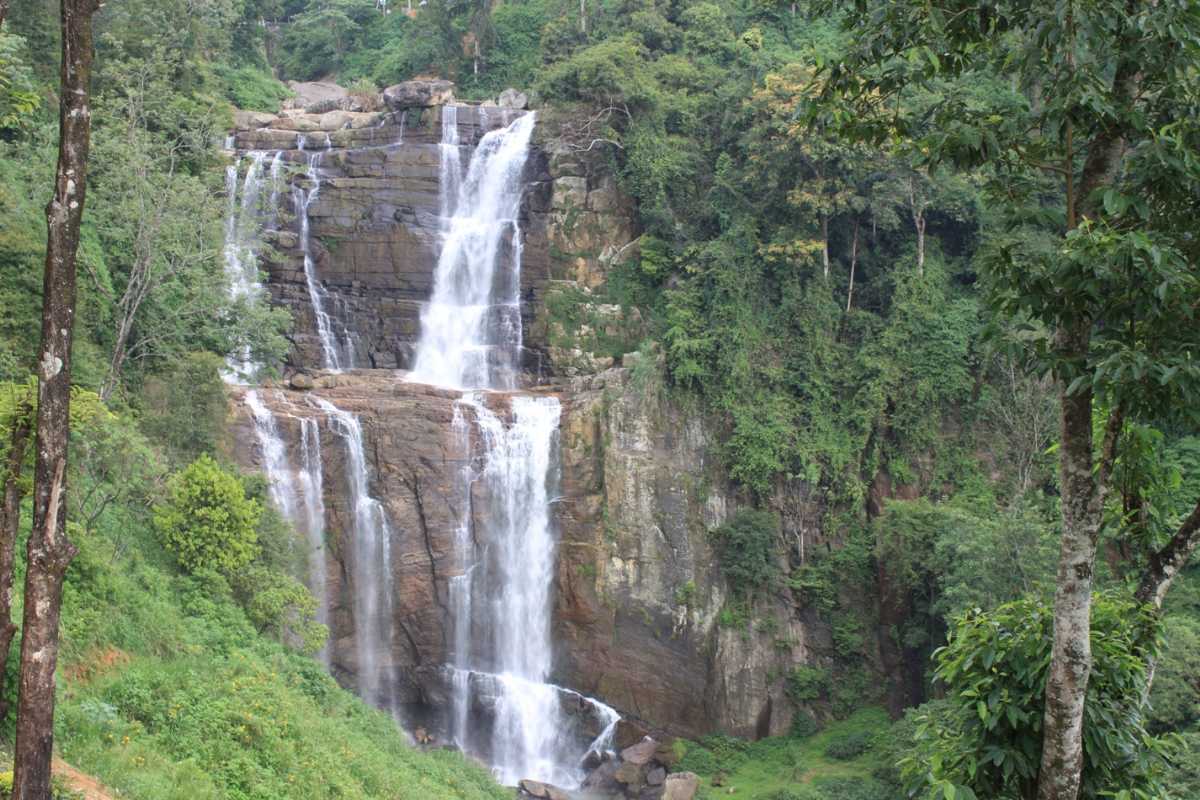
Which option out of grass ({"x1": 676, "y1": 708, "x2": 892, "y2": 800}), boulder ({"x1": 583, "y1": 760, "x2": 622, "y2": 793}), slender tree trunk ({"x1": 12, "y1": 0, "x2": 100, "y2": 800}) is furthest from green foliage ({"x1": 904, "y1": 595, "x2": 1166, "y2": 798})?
boulder ({"x1": 583, "y1": 760, "x2": 622, "y2": 793})

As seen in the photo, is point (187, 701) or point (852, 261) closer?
point (187, 701)

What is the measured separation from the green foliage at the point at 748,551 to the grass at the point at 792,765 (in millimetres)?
3080

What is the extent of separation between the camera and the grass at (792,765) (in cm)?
1742

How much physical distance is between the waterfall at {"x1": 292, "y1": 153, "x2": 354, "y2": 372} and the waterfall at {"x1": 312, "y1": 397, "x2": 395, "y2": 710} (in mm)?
3760

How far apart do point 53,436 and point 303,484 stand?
548 inches

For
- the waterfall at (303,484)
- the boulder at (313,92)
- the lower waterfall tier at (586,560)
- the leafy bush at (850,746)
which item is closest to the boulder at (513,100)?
the boulder at (313,92)

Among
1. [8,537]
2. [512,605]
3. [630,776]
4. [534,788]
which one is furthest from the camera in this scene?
[512,605]

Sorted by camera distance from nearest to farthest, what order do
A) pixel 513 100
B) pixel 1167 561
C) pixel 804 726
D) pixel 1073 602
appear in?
1. pixel 1073 602
2. pixel 1167 561
3. pixel 804 726
4. pixel 513 100

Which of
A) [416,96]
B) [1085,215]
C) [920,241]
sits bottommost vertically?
[1085,215]

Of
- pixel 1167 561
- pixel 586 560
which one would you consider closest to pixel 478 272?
pixel 586 560

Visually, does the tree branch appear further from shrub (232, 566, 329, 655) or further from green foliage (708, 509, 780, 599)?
green foliage (708, 509, 780, 599)

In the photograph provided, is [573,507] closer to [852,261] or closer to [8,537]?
[852,261]

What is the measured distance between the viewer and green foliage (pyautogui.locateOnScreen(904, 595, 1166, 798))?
4.61 metres

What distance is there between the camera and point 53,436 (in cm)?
573
